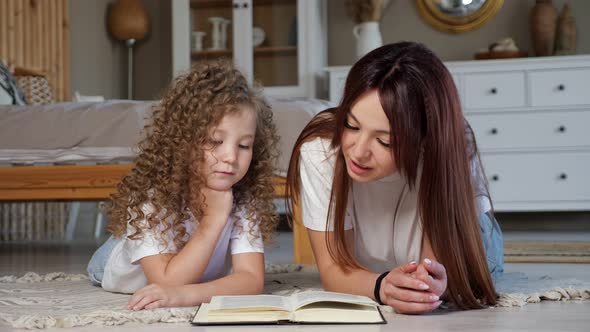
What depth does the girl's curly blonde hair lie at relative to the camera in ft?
4.74

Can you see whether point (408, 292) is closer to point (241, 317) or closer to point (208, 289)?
point (241, 317)

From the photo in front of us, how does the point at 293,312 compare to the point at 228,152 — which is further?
the point at 228,152

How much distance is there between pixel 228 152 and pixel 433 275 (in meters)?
0.43

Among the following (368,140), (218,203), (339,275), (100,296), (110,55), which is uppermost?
(110,55)

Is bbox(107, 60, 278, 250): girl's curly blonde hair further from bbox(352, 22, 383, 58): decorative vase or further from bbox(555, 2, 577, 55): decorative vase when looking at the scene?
bbox(555, 2, 577, 55): decorative vase

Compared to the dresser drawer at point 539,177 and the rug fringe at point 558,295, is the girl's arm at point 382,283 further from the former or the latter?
the dresser drawer at point 539,177

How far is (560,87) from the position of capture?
398 cm

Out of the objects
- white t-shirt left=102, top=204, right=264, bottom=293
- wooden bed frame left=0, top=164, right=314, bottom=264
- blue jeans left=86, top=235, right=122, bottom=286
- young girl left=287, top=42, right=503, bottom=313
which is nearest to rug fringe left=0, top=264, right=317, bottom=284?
blue jeans left=86, top=235, right=122, bottom=286

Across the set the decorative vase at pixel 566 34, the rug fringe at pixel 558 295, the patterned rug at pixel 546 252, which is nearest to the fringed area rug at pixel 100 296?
the rug fringe at pixel 558 295

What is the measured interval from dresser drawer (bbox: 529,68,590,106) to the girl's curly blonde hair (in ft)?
9.05

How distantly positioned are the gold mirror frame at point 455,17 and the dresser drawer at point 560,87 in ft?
2.03

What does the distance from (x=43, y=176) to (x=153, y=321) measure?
1523 millimetres

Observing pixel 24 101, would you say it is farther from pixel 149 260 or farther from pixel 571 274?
pixel 571 274

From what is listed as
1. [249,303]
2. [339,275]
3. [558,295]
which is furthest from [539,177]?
[249,303]
